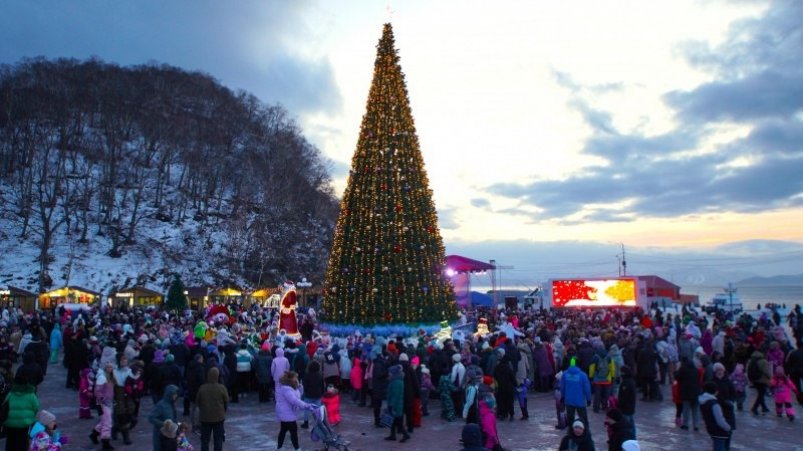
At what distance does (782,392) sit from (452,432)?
678 centimetres

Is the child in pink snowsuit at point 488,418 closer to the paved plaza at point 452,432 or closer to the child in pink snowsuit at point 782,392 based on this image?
the paved plaza at point 452,432

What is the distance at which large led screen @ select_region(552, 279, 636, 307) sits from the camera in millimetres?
31844

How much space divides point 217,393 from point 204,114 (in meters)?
67.4

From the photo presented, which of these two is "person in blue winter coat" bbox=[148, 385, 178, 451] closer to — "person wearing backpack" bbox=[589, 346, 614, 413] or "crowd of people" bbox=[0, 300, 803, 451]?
"crowd of people" bbox=[0, 300, 803, 451]

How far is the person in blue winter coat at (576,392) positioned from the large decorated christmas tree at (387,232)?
921 centimetres

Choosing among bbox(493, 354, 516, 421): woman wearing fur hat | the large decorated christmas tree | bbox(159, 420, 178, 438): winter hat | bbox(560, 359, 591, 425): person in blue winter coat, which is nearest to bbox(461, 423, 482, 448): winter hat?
bbox(159, 420, 178, 438): winter hat

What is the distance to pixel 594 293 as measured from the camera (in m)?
33.0

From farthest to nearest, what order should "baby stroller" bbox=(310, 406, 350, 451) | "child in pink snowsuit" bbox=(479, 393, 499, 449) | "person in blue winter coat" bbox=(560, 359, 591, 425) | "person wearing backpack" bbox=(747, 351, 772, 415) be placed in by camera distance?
"person wearing backpack" bbox=(747, 351, 772, 415) < "person in blue winter coat" bbox=(560, 359, 591, 425) < "baby stroller" bbox=(310, 406, 350, 451) < "child in pink snowsuit" bbox=(479, 393, 499, 449)

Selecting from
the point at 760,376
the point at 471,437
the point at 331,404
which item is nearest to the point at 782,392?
the point at 760,376

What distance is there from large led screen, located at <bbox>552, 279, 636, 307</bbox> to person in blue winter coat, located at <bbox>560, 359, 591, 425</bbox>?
945 inches

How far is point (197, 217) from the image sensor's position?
189ft

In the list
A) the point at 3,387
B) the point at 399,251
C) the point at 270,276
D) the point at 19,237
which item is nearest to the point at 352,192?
the point at 399,251

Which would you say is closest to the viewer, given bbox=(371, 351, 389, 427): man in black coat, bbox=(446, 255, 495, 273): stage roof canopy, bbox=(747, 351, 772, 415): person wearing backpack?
bbox=(371, 351, 389, 427): man in black coat

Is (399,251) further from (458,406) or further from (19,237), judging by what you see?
(19,237)
